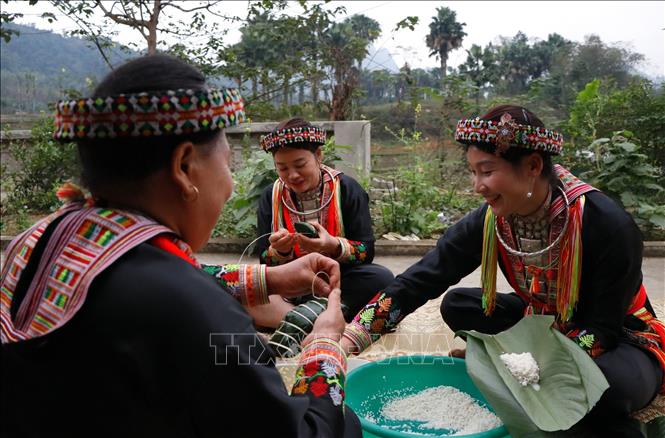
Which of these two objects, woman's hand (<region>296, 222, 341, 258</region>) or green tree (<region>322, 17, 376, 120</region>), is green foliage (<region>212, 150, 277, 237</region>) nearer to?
woman's hand (<region>296, 222, 341, 258</region>)

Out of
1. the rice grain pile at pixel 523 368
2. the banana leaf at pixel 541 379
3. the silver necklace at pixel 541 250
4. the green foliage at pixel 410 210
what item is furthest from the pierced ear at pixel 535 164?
the green foliage at pixel 410 210

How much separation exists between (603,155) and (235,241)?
3807 millimetres

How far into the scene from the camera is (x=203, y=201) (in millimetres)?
1151

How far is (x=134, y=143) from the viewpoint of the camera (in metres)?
1.01

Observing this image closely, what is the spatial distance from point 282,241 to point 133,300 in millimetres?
1896

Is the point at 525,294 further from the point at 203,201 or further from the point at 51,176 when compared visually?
the point at 51,176

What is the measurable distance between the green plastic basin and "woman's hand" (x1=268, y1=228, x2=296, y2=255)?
815mm

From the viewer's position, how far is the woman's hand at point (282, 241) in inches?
112

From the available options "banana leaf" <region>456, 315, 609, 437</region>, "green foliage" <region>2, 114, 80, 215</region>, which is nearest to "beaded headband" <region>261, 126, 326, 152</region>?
"banana leaf" <region>456, 315, 609, 437</region>

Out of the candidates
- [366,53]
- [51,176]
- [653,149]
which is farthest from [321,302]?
[366,53]

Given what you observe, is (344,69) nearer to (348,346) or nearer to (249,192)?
(249,192)

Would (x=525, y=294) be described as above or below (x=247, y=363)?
below

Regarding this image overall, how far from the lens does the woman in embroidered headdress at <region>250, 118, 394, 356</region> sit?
3111 mm

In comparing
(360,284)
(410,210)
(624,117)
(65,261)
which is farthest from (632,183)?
(65,261)
